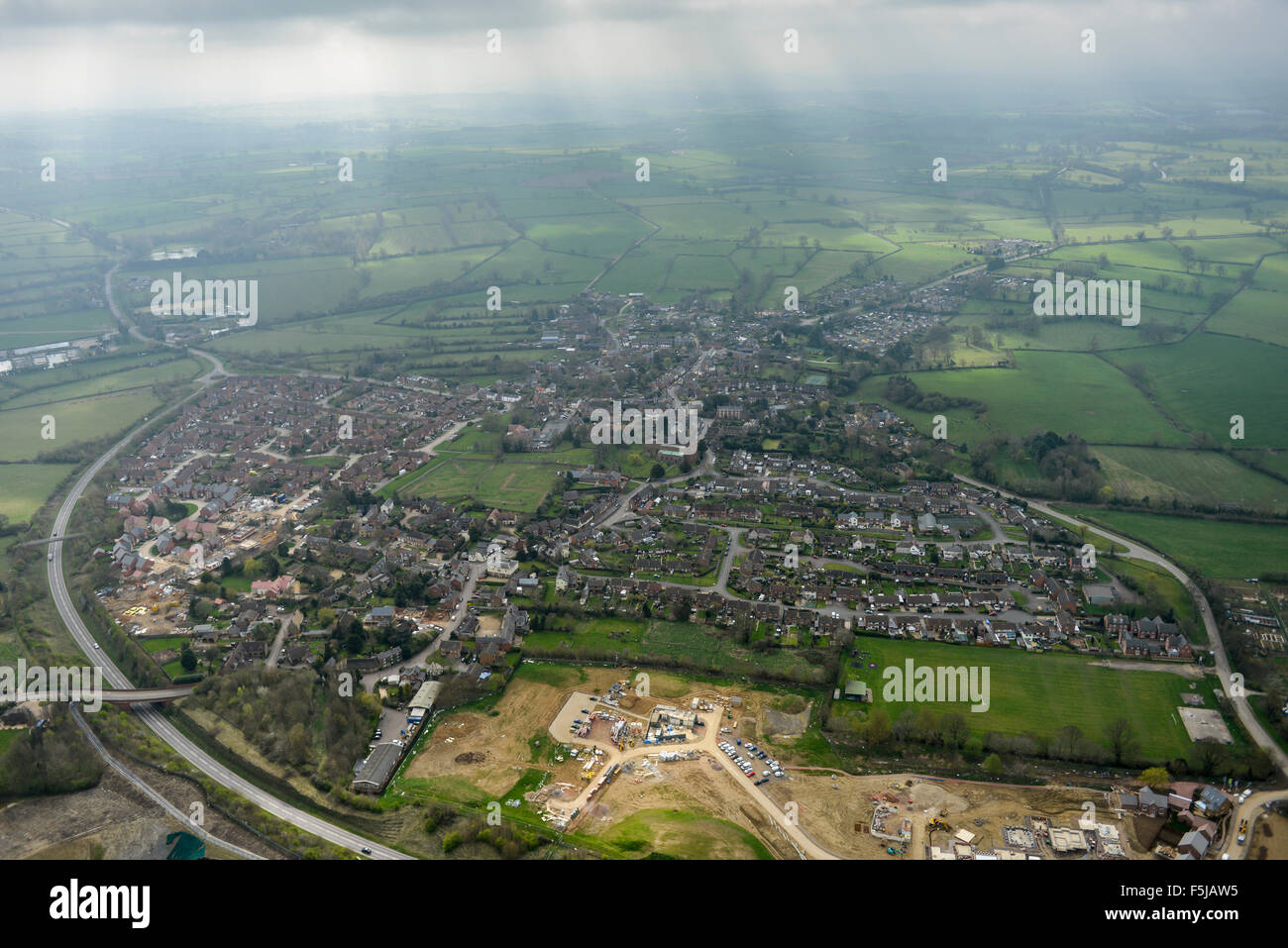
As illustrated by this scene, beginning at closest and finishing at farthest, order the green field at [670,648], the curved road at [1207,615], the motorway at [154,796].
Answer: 1. the motorway at [154,796]
2. the curved road at [1207,615]
3. the green field at [670,648]

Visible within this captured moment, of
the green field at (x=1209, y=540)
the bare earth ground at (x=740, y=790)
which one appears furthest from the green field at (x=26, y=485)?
the green field at (x=1209, y=540)

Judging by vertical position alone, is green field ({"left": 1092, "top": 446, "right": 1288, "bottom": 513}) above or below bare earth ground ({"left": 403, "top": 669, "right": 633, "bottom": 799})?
above

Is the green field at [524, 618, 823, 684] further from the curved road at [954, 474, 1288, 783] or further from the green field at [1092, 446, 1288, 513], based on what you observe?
the green field at [1092, 446, 1288, 513]

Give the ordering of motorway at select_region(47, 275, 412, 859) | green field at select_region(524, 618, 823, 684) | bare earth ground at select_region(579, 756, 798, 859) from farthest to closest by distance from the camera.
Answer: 1. green field at select_region(524, 618, 823, 684)
2. motorway at select_region(47, 275, 412, 859)
3. bare earth ground at select_region(579, 756, 798, 859)

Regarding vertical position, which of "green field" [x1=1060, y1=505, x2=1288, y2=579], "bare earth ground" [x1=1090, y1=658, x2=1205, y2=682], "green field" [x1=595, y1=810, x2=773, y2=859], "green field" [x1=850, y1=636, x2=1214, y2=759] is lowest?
"green field" [x1=595, y1=810, x2=773, y2=859]

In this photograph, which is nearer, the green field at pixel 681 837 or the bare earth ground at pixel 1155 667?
the green field at pixel 681 837

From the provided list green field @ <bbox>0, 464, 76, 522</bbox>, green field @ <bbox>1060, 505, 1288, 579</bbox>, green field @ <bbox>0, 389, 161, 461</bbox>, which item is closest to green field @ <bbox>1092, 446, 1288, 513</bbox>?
green field @ <bbox>1060, 505, 1288, 579</bbox>

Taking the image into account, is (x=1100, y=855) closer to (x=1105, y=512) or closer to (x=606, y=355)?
(x=1105, y=512)

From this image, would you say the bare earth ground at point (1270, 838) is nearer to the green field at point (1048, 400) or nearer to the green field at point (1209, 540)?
the green field at point (1209, 540)

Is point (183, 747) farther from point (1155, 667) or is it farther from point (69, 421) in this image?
point (69, 421)
